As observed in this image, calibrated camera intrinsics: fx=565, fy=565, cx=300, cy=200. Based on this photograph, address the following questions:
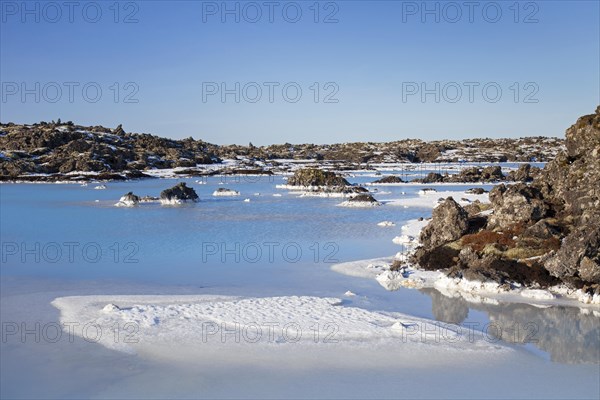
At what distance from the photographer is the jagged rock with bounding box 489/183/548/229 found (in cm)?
2014

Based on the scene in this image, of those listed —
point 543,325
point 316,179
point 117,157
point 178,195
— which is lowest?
point 543,325

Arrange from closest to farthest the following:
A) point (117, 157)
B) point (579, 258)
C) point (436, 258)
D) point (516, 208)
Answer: point (579, 258), point (436, 258), point (516, 208), point (117, 157)

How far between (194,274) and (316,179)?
41870 mm

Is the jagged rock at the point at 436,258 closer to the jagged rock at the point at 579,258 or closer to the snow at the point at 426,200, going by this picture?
the jagged rock at the point at 579,258

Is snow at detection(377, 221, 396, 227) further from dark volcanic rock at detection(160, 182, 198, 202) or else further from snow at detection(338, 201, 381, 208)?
dark volcanic rock at detection(160, 182, 198, 202)

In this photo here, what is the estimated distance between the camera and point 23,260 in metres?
21.0

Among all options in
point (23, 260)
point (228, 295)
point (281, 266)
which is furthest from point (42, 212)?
point (228, 295)

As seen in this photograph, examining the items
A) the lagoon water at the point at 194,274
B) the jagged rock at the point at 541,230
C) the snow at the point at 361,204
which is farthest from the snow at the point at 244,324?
the snow at the point at 361,204

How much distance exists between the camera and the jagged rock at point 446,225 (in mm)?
20938

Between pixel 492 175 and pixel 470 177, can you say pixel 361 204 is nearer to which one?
pixel 470 177

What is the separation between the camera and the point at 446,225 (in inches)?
831

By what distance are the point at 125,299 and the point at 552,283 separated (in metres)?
11.6

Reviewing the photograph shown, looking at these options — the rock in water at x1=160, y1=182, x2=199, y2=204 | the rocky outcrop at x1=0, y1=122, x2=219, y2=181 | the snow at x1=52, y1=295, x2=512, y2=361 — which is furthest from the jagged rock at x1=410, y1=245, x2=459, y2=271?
the rocky outcrop at x1=0, y1=122, x2=219, y2=181

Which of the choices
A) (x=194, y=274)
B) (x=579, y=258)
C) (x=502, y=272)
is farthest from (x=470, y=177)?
(x=194, y=274)
